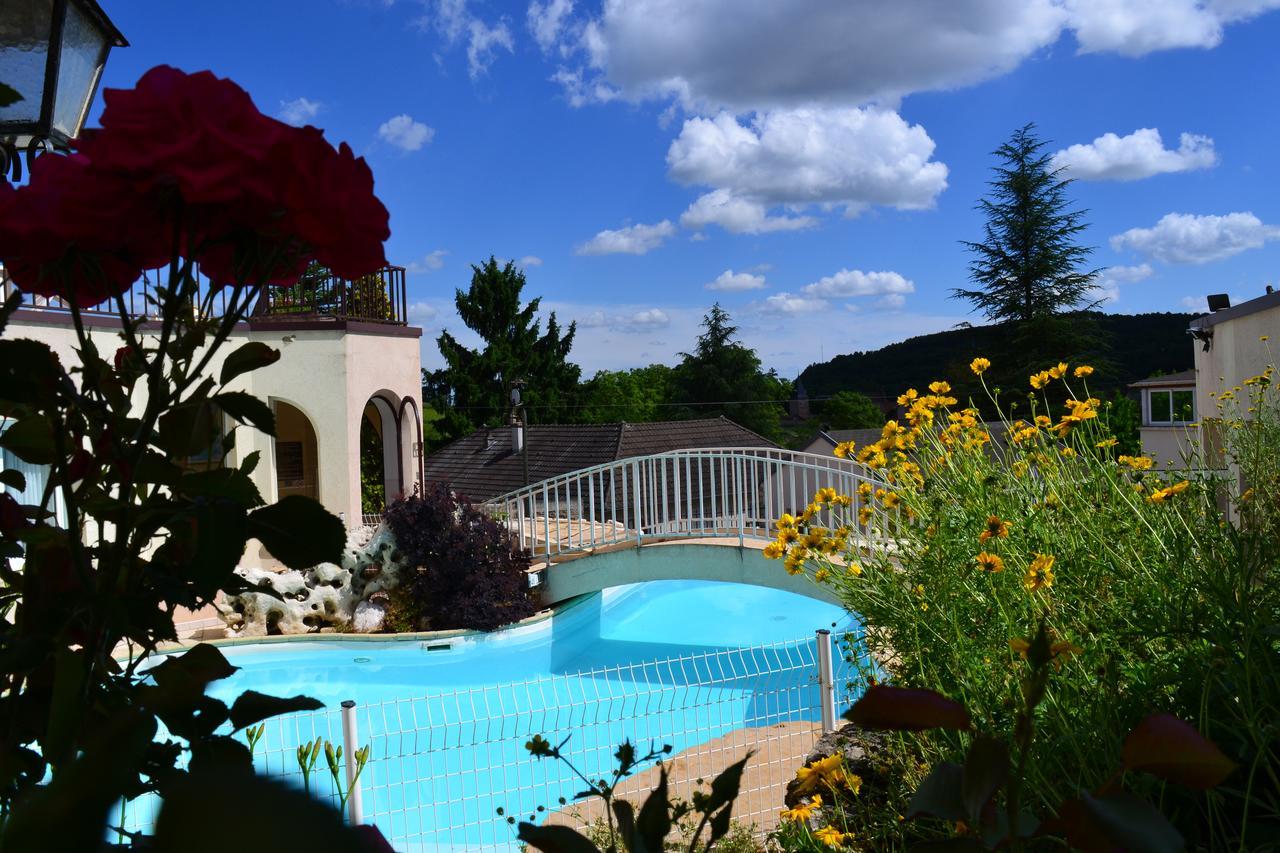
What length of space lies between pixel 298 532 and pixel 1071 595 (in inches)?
85.5

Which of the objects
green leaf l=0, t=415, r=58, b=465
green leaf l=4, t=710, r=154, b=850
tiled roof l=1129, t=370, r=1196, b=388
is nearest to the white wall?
green leaf l=0, t=415, r=58, b=465

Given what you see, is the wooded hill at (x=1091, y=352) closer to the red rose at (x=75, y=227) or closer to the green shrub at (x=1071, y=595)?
the green shrub at (x=1071, y=595)

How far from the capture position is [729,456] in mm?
9500

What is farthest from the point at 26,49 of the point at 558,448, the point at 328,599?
the point at 558,448

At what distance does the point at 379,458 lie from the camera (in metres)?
17.7

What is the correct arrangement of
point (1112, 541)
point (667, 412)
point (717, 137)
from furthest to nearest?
point (667, 412) < point (717, 137) < point (1112, 541)

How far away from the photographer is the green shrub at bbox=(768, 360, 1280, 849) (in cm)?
167

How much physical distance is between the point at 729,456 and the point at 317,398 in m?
5.61

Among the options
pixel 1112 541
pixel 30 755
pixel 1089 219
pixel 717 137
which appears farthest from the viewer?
pixel 717 137

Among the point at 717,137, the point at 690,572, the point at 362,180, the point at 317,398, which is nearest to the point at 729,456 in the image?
the point at 690,572

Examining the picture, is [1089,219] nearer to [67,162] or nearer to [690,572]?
[690,572]

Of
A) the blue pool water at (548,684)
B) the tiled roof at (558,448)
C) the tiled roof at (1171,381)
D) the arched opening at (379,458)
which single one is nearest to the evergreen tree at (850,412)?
the tiled roof at (1171,381)

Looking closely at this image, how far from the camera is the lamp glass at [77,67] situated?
1.76 metres

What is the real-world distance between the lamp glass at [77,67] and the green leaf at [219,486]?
4.26 ft
